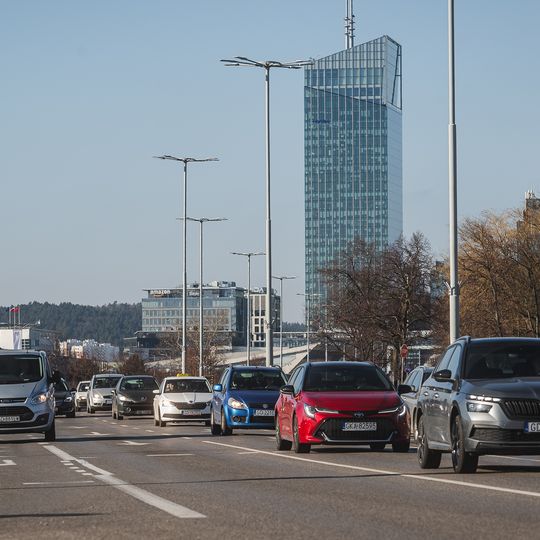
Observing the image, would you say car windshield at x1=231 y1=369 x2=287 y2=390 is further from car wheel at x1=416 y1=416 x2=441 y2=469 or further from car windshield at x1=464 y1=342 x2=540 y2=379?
car windshield at x1=464 y1=342 x2=540 y2=379

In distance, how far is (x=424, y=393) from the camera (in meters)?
20.3

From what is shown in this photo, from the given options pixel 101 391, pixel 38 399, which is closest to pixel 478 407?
pixel 38 399

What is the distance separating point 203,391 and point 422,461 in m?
25.9

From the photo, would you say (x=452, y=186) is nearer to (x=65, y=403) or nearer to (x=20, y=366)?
(x=20, y=366)

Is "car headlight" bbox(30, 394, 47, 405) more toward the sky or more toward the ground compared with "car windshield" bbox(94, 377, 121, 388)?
more toward the sky

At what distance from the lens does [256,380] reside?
1394 inches

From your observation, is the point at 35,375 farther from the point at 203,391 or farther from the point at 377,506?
the point at 377,506

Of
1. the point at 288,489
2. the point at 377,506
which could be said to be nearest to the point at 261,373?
the point at 288,489

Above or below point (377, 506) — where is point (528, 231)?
above

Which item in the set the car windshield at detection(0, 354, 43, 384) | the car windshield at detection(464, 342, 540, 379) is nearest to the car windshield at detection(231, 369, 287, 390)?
the car windshield at detection(0, 354, 43, 384)

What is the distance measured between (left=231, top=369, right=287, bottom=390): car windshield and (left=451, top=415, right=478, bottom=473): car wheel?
1675 cm

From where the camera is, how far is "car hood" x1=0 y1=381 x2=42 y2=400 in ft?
107

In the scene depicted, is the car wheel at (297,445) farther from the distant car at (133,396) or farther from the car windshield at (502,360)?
the distant car at (133,396)

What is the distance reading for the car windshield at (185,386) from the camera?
45.1m
